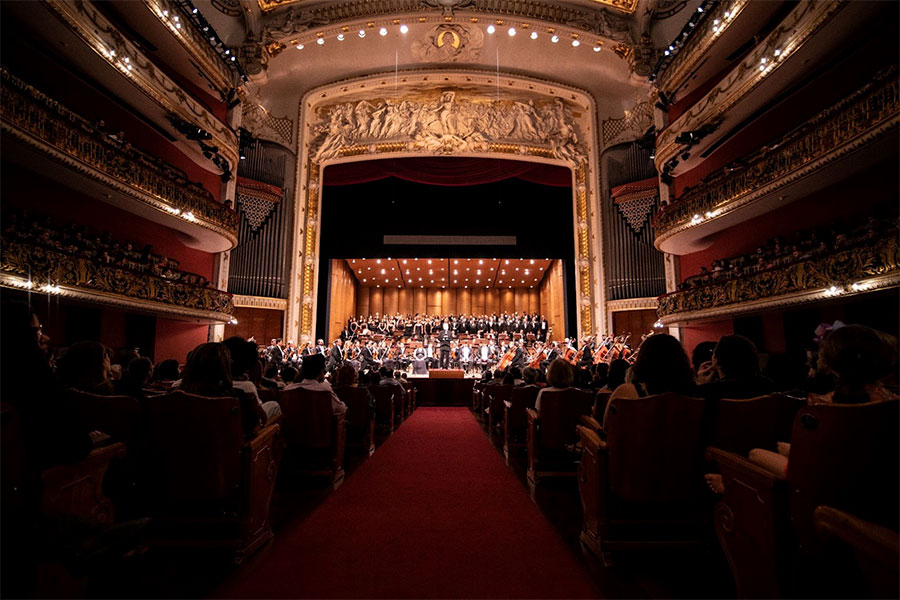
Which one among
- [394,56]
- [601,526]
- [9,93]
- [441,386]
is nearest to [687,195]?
[441,386]

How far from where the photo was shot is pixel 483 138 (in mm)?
13703

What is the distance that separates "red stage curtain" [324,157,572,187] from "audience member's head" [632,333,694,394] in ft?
41.3

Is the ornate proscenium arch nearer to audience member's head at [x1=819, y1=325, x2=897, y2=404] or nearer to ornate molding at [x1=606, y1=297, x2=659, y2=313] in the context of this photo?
ornate molding at [x1=606, y1=297, x2=659, y2=313]

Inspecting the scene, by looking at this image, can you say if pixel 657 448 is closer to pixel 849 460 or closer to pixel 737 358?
pixel 737 358

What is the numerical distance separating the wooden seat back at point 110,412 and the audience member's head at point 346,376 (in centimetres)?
228

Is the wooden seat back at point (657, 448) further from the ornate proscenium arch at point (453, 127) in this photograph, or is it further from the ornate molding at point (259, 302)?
the ornate molding at point (259, 302)


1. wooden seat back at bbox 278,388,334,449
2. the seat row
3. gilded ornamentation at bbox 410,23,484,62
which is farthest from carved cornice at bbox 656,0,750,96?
the seat row

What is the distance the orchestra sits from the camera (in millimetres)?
9203

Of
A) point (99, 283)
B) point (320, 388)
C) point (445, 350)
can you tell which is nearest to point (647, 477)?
point (320, 388)

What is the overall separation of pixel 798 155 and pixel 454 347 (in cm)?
962

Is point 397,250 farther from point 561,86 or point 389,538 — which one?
point 389,538

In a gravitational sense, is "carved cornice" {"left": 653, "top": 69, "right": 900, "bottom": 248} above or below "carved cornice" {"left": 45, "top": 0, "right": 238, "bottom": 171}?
below

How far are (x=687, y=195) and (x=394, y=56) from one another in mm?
9321

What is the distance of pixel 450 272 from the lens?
18188 mm
